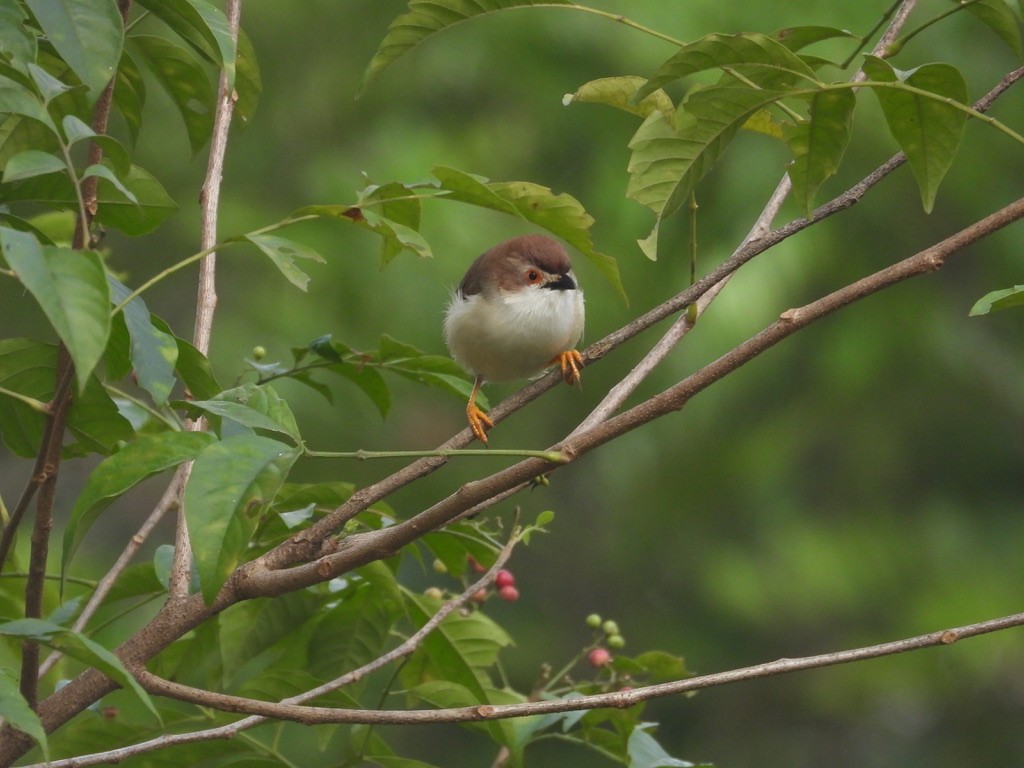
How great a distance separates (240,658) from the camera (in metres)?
2.01

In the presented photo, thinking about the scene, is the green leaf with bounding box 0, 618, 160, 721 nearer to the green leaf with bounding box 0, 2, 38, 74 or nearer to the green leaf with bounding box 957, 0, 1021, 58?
the green leaf with bounding box 0, 2, 38, 74

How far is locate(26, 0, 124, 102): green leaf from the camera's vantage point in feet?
4.24

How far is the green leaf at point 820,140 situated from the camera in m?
1.55

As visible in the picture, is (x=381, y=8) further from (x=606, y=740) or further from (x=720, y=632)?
(x=606, y=740)

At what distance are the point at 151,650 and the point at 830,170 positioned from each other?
3.41 feet

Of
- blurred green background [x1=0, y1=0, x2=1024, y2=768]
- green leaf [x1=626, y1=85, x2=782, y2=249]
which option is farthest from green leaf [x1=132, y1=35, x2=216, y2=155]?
blurred green background [x1=0, y1=0, x2=1024, y2=768]

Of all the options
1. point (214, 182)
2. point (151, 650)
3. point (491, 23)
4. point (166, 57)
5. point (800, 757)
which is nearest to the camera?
point (151, 650)

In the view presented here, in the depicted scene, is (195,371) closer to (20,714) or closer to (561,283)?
(20,714)

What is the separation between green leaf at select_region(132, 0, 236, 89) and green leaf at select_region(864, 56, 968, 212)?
29.4 inches

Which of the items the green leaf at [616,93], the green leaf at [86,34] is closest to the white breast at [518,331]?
the green leaf at [616,93]

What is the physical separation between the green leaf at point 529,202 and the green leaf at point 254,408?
33 cm

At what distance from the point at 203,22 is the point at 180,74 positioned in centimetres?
51

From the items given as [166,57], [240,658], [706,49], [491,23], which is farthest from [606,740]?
[491,23]

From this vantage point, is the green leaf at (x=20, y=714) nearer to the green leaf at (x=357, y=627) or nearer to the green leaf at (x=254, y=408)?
the green leaf at (x=254, y=408)
